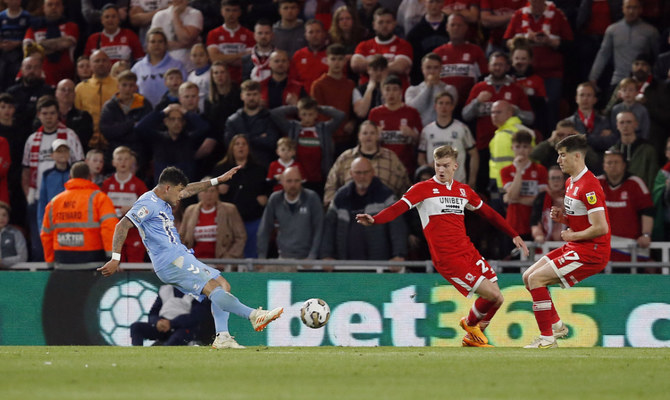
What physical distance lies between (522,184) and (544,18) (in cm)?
364

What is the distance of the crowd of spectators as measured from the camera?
15211 mm

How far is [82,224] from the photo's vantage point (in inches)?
581

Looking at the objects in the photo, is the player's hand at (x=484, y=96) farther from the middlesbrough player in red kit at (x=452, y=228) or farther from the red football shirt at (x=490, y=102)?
the middlesbrough player in red kit at (x=452, y=228)

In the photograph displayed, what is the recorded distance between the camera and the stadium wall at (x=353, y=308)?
13.7m

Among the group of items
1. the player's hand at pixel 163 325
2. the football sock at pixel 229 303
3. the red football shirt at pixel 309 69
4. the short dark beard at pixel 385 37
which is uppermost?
the short dark beard at pixel 385 37

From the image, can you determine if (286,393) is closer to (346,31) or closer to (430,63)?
(430,63)

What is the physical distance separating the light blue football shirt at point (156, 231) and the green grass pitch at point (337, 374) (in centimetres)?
98

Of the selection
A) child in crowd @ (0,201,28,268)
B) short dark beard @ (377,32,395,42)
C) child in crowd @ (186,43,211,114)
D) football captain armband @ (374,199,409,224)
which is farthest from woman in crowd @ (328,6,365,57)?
football captain armband @ (374,199,409,224)

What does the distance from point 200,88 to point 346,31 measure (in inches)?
97.0

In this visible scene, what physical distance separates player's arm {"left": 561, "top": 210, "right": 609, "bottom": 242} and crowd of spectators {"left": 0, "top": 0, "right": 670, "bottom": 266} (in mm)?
2984

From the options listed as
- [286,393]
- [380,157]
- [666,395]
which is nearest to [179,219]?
[380,157]

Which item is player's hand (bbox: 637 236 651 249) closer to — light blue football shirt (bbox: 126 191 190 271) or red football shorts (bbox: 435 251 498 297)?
red football shorts (bbox: 435 251 498 297)

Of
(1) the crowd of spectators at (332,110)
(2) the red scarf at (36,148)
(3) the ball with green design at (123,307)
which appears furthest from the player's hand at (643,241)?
(2) the red scarf at (36,148)

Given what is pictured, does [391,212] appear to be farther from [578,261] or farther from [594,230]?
[594,230]
